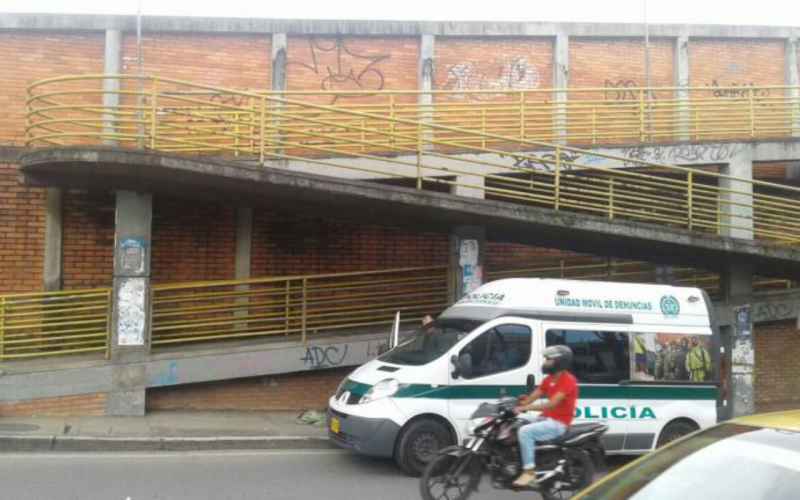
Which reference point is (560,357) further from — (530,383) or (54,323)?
(54,323)

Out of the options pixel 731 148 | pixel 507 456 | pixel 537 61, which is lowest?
pixel 507 456

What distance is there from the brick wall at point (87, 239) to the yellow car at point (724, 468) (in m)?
10.6

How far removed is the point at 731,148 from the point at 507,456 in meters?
9.15

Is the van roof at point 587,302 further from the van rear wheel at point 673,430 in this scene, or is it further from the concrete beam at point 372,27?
the concrete beam at point 372,27

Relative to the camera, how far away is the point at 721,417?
949 cm

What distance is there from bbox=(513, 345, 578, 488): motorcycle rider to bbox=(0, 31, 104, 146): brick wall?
980 centimetres

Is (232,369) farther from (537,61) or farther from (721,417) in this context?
(537,61)

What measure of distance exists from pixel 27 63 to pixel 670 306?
1098 cm

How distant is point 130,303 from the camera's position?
10.9 metres

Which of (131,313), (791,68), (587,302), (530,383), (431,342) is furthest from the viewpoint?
(791,68)

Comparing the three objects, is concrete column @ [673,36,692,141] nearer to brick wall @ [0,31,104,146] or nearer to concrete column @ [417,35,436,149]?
concrete column @ [417,35,436,149]

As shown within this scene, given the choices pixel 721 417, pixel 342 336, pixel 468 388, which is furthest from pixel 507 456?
pixel 342 336

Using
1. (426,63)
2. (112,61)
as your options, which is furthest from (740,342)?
(112,61)

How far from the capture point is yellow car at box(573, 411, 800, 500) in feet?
9.55
